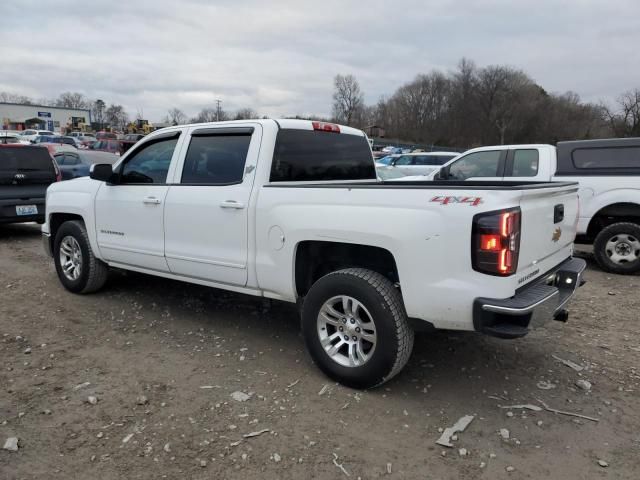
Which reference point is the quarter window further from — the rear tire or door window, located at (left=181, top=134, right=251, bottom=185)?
door window, located at (left=181, top=134, right=251, bottom=185)

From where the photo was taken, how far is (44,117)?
89562mm

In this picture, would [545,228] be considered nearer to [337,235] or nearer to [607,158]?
[337,235]

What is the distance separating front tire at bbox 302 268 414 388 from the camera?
3.25m

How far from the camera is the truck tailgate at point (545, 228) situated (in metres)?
3.04

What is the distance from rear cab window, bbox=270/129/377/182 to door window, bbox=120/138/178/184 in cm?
120

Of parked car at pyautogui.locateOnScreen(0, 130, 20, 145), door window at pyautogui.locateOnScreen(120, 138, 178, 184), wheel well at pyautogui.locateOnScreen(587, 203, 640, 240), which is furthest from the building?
wheel well at pyautogui.locateOnScreen(587, 203, 640, 240)

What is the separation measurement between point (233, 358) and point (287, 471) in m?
1.52

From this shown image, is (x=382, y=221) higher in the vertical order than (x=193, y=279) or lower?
higher

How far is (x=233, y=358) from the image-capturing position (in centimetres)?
411

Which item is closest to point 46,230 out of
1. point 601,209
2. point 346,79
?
point 601,209

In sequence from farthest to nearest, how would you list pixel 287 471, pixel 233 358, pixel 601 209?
pixel 601 209, pixel 233 358, pixel 287 471

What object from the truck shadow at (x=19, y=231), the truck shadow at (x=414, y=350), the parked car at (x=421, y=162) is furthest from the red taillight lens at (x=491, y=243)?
the parked car at (x=421, y=162)

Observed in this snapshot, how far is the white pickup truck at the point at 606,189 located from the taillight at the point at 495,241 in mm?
4984

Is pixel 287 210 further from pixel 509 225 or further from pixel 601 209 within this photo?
pixel 601 209
